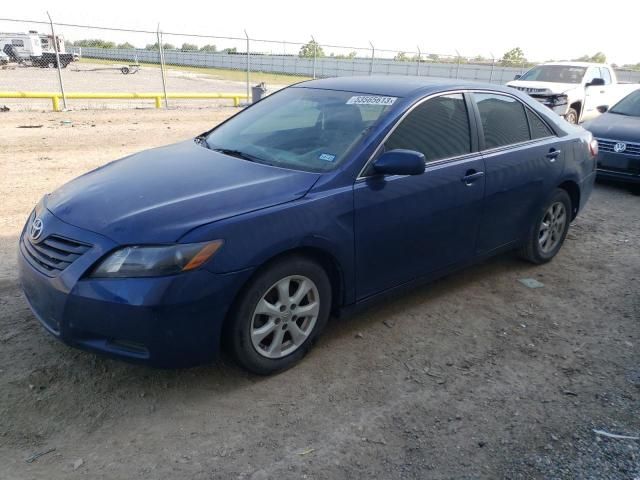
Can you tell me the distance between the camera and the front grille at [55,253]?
275 cm

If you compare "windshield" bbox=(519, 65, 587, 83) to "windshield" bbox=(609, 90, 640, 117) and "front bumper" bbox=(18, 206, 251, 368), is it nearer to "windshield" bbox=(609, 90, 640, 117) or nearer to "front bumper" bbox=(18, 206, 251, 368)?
"windshield" bbox=(609, 90, 640, 117)

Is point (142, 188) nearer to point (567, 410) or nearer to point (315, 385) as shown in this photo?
point (315, 385)

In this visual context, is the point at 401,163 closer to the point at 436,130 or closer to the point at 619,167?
the point at 436,130

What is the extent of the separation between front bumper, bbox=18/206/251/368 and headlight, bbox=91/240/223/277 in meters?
0.03

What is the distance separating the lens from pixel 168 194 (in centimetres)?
301

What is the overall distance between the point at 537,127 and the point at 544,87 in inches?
347

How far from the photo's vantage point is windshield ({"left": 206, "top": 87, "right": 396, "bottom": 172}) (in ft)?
11.4

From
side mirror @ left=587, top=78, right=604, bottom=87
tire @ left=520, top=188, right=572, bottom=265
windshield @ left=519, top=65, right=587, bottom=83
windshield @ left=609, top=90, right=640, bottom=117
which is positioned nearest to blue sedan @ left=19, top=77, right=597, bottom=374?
tire @ left=520, top=188, right=572, bottom=265

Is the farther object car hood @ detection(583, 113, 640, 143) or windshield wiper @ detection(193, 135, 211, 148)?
car hood @ detection(583, 113, 640, 143)

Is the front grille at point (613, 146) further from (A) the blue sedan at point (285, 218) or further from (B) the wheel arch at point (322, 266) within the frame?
(B) the wheel arch at point (322, 266)

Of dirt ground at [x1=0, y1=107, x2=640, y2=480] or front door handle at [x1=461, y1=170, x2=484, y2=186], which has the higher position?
front door handle at [x1=461, y1=170, x2=484, y2=186]

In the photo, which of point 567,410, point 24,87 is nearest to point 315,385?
point 567,410

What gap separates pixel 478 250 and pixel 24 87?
878 inches

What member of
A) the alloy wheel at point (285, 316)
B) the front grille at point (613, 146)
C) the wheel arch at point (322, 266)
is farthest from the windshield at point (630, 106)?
the alloy wheel at point (285, 316)
